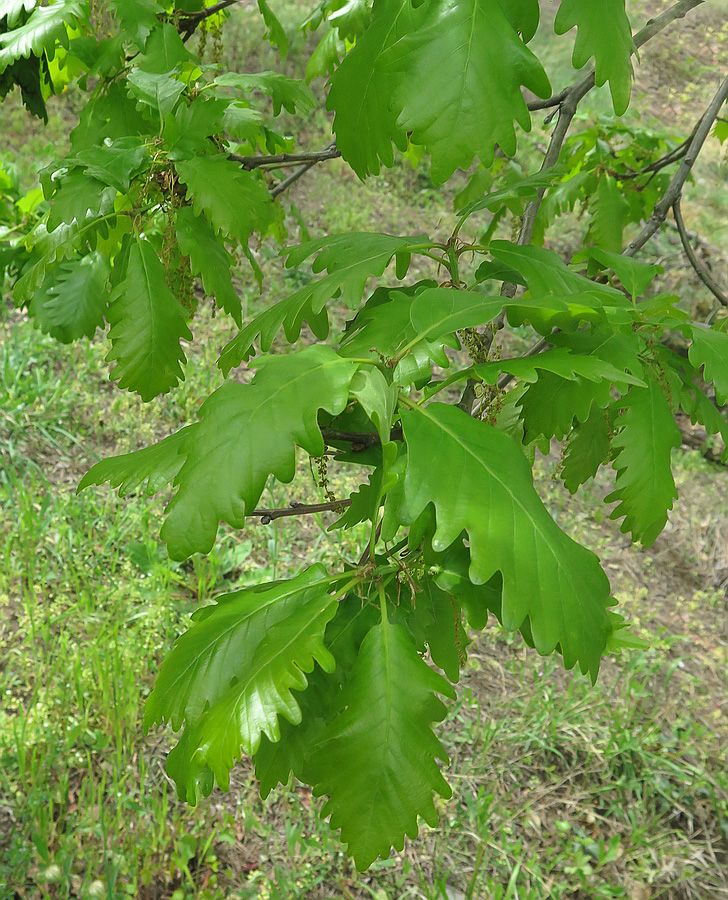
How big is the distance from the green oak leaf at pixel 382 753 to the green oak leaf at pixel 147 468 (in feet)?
0.91

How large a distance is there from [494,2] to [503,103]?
4.3 inches

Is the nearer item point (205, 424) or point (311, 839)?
point (205, 424)

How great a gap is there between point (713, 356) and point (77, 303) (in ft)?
3.85

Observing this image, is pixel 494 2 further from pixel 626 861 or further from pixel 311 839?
pixel 626 861

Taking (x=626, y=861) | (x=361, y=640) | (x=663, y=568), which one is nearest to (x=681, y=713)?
(x=626, y=861)

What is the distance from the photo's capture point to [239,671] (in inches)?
33.3

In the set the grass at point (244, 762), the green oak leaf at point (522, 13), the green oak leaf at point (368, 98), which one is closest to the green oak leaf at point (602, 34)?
the green oak leaf at point (522, 13)

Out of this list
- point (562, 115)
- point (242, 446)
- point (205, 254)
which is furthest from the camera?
point (562, 115)

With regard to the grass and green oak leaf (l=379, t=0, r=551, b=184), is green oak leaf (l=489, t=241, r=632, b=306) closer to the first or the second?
green oak leaf (l=379, t=0, r=551, b=184)

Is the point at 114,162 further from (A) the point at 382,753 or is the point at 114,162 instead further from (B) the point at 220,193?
(A) the point at 382,753

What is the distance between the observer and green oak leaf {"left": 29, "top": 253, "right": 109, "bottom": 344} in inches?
61.9

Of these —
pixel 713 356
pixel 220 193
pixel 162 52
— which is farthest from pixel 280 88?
pixel 713 356

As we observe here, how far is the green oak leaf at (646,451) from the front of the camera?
104 cm

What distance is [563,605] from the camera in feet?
2.48
